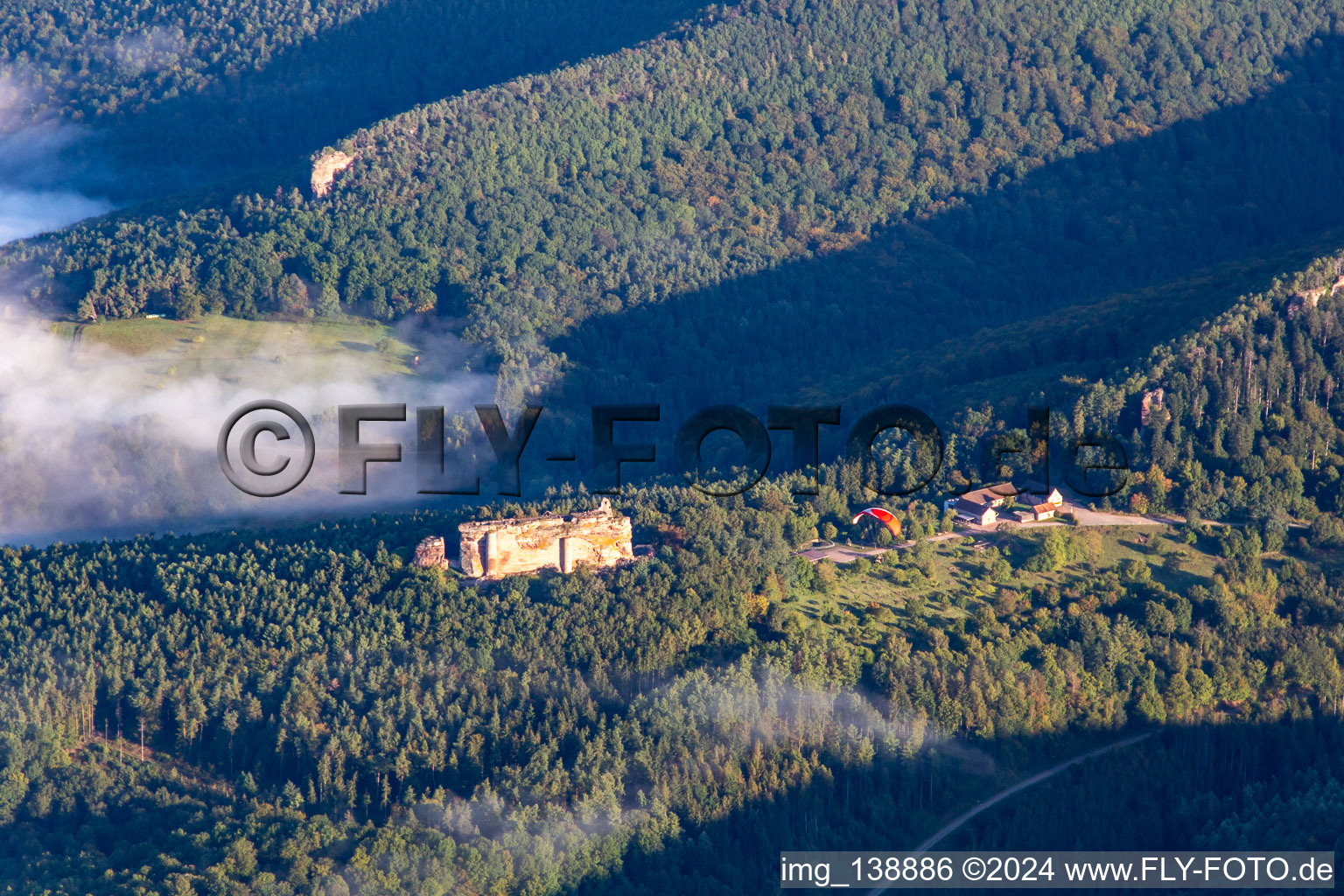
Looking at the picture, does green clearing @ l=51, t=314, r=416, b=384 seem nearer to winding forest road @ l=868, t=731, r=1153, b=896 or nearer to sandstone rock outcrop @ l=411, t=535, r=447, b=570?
sandstone rock outcrop @ l=411, t=535, r=447, b=570

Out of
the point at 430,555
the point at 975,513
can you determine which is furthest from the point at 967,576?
the point at 430,555

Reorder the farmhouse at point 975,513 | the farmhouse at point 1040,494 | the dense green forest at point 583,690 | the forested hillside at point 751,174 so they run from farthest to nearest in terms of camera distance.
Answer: the forested hillside at point 751,174
the farmhouse at point 1040,494
the farmhouse at point 975,513
the dense green forest at point 583,690

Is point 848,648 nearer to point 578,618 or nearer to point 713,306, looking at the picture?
point 578,618

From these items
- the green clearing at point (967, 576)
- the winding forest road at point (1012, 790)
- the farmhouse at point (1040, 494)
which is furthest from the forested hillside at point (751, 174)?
the winding forest road at point (1012, 790)

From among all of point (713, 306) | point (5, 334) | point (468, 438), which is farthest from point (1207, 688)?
point (5, 334)

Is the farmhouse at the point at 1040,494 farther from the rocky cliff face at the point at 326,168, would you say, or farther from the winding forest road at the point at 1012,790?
the rocky cliff face at the point at 326,168

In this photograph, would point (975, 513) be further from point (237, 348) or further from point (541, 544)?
point (237, 348)
